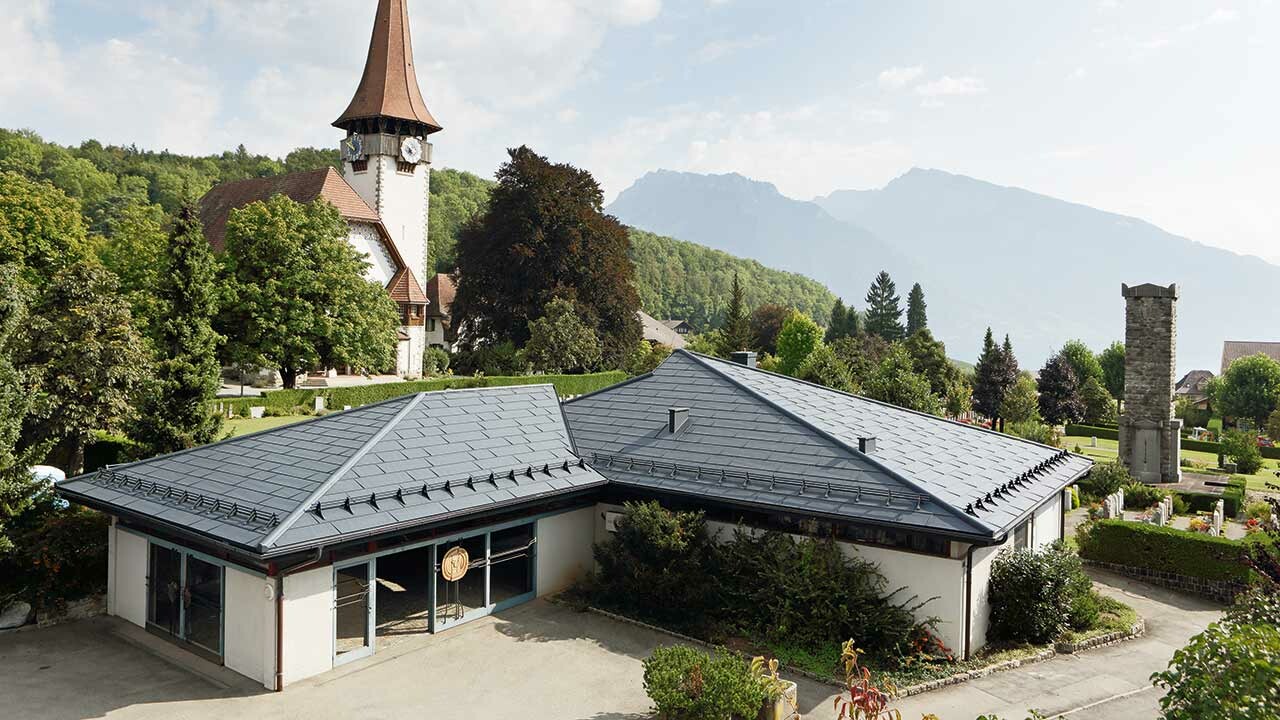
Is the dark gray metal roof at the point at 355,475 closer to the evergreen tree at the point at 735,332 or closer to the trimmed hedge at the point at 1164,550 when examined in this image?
the trimmed hedge at the point at 1164,550

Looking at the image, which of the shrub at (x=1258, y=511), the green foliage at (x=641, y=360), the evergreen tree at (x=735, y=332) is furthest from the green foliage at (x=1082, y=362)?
the shrub at (x=1258, y=511)

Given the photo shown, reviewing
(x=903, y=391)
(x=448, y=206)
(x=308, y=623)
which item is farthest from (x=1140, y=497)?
Answer: (x=448, y=206)

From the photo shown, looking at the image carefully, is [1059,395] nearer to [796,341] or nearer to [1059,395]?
[1059,395]

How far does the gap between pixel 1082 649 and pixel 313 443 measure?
1444 cm

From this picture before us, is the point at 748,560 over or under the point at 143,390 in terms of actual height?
under

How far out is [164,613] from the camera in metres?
14.2

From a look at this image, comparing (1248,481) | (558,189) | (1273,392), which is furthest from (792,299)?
(1248,481)

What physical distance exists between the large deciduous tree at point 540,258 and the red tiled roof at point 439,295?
2103 centimetres

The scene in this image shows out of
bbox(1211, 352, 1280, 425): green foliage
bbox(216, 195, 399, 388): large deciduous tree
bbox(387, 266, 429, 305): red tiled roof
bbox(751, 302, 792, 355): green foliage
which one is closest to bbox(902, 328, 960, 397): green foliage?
bbox(1211, 352, 1280, 425): green foliage

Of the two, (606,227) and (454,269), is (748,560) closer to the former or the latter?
(606,227)

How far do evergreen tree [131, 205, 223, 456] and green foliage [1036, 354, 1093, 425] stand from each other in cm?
5282

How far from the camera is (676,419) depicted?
17250mm

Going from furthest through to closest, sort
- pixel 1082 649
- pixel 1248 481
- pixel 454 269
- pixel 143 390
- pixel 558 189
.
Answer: pixel 454 269 < pixel 558 189 < pixel 1248 481 < pixel 143 390 < pixel 1082 649

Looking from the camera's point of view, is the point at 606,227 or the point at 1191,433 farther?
the point at 1191,433
